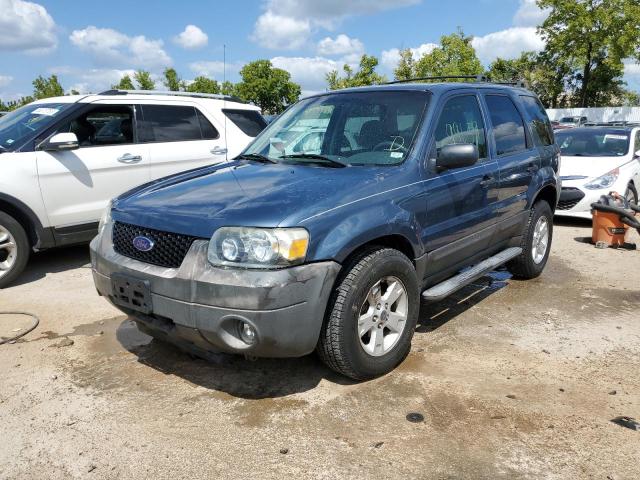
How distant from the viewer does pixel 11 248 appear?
5.37 m

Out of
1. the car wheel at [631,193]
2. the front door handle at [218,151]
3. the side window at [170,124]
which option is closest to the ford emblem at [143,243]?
the side window at [170,124]

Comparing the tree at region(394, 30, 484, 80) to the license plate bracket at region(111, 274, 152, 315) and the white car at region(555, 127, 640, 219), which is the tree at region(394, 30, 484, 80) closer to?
the white car at region(555, 127, 640, 219)

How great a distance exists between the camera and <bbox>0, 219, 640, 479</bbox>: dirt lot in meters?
2.65

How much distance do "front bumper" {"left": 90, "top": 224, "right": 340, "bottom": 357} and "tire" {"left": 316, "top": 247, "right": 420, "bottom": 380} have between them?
14 cm

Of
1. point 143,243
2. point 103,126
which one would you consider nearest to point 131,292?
point 143,243

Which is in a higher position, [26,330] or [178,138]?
[178,138]

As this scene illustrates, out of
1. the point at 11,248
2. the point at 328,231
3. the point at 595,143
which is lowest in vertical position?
the point at 11,248

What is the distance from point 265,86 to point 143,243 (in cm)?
5591

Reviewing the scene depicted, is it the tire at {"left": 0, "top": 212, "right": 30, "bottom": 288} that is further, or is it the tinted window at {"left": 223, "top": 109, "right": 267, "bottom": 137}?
the tinted window at {"left": 223, "top": 109, "right": 267, "bottom": 137}

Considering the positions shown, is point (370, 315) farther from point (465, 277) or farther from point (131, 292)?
point (131, 292)

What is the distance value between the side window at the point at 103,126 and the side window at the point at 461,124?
385cm

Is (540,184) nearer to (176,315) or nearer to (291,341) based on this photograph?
(291,341)

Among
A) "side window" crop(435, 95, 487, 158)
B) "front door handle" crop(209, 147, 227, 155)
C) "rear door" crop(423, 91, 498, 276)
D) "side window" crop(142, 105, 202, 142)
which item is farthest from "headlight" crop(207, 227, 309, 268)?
"front door handle" crop(209, 147, 227, 155)

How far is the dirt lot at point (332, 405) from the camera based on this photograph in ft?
8.69
